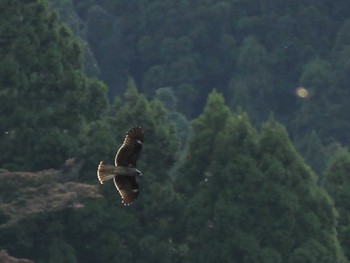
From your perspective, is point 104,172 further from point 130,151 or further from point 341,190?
point 341,190

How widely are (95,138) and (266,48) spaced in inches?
1943

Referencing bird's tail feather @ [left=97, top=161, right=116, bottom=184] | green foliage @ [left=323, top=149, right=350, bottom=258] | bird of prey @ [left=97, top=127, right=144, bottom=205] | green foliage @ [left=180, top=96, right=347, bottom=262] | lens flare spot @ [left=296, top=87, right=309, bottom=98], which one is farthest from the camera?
lens flare spot @ [left=296, top=87, right=309, bottom=98]

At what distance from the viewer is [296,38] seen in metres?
91.6

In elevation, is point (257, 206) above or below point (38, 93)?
above

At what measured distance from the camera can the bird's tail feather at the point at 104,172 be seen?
19.4 meters

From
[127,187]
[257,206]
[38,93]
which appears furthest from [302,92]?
[127,187]

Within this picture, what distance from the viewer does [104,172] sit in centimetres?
1945

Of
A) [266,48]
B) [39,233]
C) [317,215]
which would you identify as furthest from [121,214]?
[266,48]

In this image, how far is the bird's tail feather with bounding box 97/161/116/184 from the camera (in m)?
19.4

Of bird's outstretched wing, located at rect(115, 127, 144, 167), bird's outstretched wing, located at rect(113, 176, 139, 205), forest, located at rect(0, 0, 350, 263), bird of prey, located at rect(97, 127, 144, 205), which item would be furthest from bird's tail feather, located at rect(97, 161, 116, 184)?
forest, located at rect(0, 0, 350, 263)

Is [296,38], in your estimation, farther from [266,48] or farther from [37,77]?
[37,77]

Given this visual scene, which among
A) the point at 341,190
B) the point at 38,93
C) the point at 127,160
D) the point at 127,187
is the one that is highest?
the point at 341,190

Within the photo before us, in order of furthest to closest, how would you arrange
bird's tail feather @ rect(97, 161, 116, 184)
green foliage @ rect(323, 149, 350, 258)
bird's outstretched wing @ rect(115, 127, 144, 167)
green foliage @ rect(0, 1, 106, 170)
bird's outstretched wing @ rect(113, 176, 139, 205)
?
green foliage @ rect(323, 149, 350, 258) → green foliage @ rect(0, 1, 106, 170) → bird's outstretched wing @ rect(113, 176, 139, 205) → bird's outstretched wing @ rect(115, 127, 144, 167) → bird's tail feather @ rect(97, 161, 116, 184)

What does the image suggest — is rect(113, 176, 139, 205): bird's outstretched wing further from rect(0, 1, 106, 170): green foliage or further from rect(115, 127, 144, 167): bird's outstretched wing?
rect(0, 1, 106, 170): green foliage
